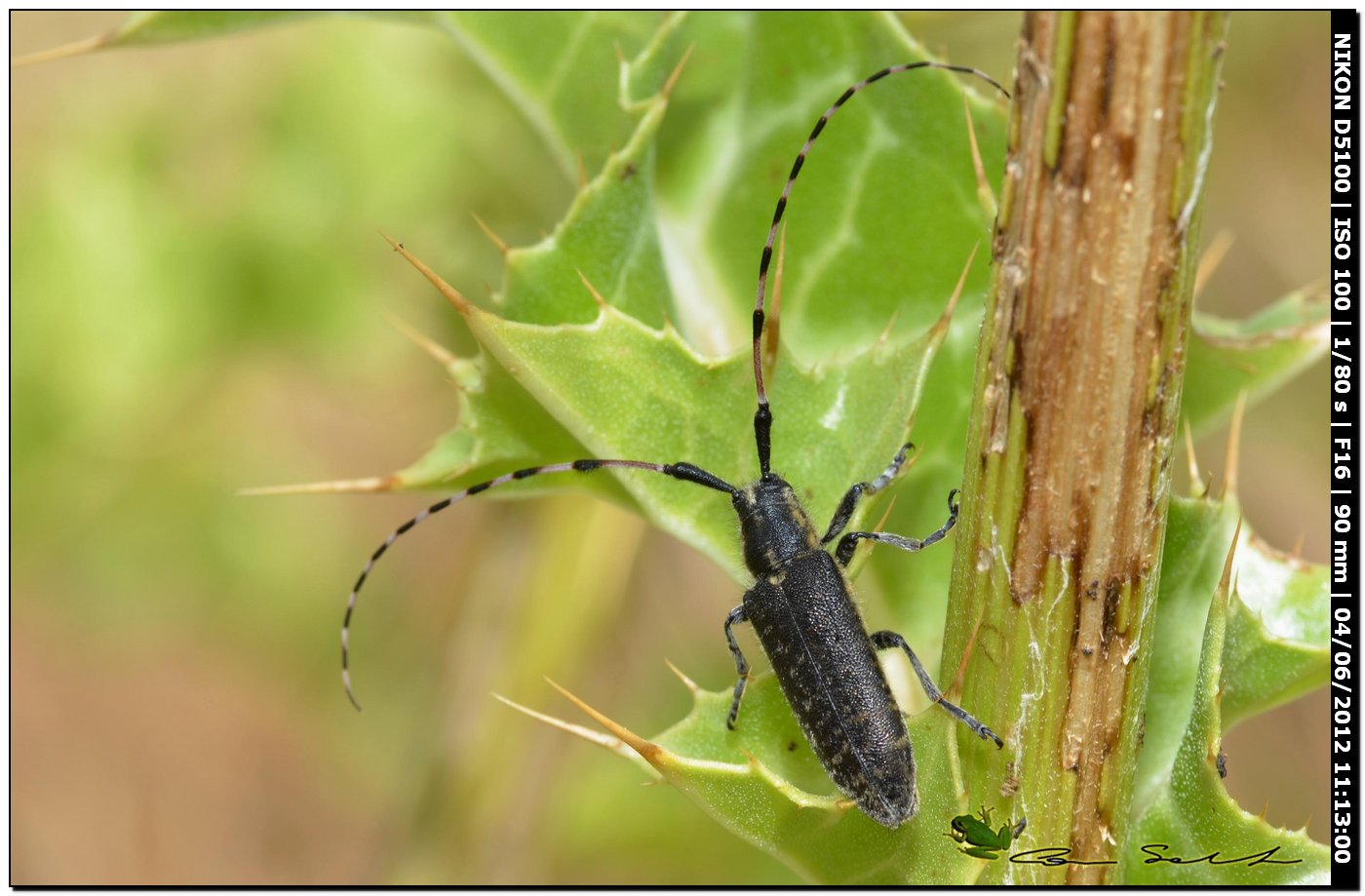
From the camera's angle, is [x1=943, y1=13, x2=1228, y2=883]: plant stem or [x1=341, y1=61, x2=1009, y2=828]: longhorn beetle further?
[x1=341, y1=61, x2=1009, y2=828]: longhorn beetle

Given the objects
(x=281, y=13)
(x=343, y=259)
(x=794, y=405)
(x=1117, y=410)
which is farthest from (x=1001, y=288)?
(x=343, y=259)

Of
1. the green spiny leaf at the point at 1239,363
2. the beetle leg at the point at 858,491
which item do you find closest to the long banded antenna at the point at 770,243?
the beetle leg at the point at 858,491

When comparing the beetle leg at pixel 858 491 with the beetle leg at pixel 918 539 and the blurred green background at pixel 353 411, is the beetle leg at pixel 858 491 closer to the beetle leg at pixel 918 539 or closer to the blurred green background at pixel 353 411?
the beetle leg at pixel 918 539

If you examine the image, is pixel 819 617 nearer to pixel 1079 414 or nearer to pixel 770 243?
pixel 770 243

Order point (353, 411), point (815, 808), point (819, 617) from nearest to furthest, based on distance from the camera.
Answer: point (815, 808) → point (819, 617) → point (353, 411)

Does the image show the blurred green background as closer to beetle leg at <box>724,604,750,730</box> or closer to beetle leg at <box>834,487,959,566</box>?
beetle leg at <box>724,604,750,730</box>

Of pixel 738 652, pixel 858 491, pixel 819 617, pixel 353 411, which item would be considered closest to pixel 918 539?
pixel 858 491
